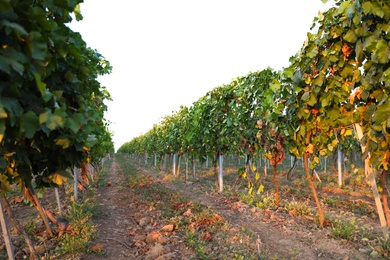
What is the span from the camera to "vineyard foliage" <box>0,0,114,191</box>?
125cm

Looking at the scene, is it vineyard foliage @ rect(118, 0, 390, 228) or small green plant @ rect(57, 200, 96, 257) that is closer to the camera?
vineyard foliage @ rect(118, 0, 390, 228)

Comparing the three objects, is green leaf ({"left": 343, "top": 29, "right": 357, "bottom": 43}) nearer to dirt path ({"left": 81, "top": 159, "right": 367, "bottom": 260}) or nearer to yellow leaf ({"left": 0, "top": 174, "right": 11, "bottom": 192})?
dirt path ({"left": 81, "top": 159, "right": 367, "bottom": 260})

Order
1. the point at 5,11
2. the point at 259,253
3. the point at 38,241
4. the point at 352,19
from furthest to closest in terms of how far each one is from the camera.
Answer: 1. the point at 38,241
2. the point at 259,253
3. the point at 352,19
4. the point at 5,11

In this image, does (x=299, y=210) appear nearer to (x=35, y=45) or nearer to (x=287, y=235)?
(x=287, y=235)

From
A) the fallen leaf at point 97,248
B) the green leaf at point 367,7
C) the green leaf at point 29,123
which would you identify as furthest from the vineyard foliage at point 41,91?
the green leaf at point 367,7

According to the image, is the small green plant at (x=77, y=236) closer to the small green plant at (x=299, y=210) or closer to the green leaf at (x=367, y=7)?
the small green plant at (x=299, y=210)

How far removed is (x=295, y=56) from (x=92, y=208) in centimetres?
619

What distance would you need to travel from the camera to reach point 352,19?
3535mm

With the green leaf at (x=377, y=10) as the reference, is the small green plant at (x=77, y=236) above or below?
below

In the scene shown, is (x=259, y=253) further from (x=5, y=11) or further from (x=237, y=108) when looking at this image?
(x=237, y=108)

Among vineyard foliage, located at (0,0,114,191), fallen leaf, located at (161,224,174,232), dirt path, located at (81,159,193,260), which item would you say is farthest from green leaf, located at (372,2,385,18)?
fallen leaf, located at (161,224,174,232)

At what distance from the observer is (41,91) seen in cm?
124

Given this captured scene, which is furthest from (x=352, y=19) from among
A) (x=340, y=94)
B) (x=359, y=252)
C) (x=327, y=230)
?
(x=327, y=230)

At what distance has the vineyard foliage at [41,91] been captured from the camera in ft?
4.12
